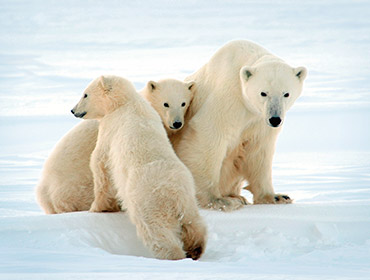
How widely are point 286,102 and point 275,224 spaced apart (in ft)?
4.03

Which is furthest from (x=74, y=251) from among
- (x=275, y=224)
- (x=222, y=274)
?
(x=275, y=224)

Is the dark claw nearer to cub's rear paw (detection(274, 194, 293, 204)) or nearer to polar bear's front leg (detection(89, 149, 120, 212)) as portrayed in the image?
polar bear's front leg (detection(89, 149, 120, 212))

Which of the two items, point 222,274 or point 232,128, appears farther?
point 232,128

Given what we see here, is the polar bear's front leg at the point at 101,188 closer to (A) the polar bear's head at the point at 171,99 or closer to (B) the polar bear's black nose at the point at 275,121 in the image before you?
(A) the polar bear's head at the point at 171,99

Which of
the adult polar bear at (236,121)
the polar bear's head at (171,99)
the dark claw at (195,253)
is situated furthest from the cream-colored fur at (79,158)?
the dark claw at (195,253)

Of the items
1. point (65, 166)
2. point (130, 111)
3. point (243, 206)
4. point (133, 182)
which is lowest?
point (243, 206)

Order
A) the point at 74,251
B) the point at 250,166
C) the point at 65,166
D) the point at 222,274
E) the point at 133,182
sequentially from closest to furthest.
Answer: the point at 222,274, the point at 74,251, the point at 133,182, the point at 65,166, the point at 250,166

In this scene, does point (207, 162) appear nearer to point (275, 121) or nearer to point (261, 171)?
point (261, 171)

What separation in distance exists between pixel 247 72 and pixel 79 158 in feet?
6.58

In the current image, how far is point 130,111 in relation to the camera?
5.94 metres

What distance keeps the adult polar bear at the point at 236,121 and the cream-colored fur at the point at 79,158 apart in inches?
9.5

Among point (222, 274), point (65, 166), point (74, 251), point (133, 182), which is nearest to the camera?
point (222, 274)

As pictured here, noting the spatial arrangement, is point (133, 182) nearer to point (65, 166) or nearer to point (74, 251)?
point (74, 251)

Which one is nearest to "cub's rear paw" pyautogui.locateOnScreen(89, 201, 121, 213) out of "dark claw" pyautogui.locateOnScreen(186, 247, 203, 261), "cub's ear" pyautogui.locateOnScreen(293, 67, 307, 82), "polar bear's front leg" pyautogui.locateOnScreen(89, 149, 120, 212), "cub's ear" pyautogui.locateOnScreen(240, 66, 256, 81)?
"polar bear's front leg" pyautogui.locateOnScreen(89, 149, 120, 212)
